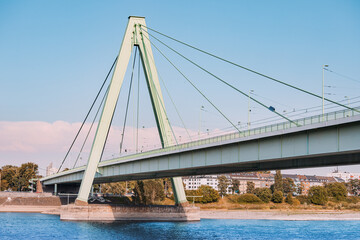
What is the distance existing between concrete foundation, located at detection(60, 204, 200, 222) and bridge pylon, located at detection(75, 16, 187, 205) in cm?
464

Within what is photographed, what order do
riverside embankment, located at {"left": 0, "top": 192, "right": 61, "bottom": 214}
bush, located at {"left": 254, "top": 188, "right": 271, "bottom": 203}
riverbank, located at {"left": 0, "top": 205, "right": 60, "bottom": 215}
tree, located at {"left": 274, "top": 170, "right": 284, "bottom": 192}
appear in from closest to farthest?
riverbank, located at {"left": 0, "top": 205, "right": 60, "bottom": 215}, riverside embankment, located at {"left": 0, "top": 192, "right": 61, "bottom": 214}, bush, located at {"left": 254, "top": 188, "right": 271, "bottom": 203}, tree, located at {"left": 274, "top": 170, "right": 284, "bottom": 192}

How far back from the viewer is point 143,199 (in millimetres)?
107625

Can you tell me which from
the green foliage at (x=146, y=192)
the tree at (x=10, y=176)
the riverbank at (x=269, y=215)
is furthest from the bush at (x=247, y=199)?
the tree at (x=10, y=176)

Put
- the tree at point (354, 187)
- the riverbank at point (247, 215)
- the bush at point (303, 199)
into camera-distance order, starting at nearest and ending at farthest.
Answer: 1. the riverbank at point (247, 215)
2. the bush at point (303, 199)
3. the tree at point (354, 187)

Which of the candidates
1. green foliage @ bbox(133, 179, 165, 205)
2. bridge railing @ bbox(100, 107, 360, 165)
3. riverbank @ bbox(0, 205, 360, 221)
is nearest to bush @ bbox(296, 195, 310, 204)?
riverbank @ bbox(0, 205, 360, 221)

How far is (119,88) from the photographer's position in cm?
6919

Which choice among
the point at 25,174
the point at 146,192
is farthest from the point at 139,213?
the point at 25,174

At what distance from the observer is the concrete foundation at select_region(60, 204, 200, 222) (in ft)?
251

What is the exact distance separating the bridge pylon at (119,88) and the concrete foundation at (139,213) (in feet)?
15.2

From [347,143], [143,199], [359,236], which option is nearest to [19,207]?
[143,199]

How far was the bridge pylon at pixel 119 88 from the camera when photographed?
68.1 meters

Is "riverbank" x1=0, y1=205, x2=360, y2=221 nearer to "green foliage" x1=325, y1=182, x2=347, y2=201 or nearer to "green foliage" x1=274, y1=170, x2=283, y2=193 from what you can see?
"green foliage" x1=325, y1=182, x2=347, y2=201

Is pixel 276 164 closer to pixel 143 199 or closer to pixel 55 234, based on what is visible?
pixel 55 234

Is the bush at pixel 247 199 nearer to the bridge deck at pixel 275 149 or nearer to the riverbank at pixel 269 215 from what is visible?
the riverbank at pixel 269 215
